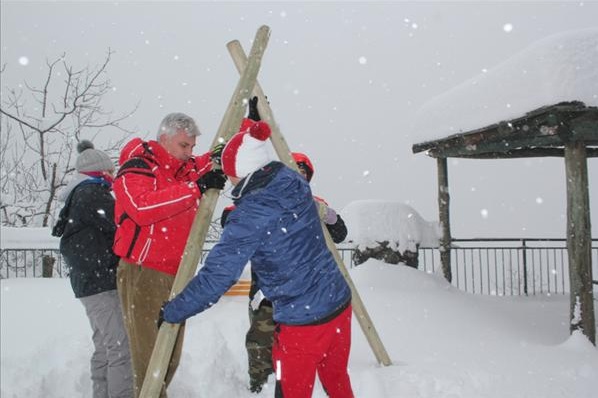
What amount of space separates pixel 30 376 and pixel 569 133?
562 centimetres

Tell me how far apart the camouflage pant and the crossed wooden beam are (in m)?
0.66

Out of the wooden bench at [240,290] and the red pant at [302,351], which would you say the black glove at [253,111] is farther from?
the wooden bench at [240,290]

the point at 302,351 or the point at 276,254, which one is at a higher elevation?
the point at 276,254

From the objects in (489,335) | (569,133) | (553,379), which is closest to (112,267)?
(553,379)

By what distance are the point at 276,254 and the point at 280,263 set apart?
0.04 metres

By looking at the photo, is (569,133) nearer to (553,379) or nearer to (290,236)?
(553,379)

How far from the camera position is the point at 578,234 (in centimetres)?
563

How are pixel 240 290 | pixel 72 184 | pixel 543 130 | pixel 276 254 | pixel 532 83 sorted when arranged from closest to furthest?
pixel 276 254, pixel 72 184, pixel 532 83, pixel 543 130, pixel 240 290

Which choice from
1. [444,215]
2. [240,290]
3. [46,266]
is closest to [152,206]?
[240,290]

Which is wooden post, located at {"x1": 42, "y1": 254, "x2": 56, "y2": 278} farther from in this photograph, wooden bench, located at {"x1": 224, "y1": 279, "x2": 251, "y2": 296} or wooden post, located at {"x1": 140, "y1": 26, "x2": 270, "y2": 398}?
wooden post, located at {"x1": 140, "y1": 26, "x2": 270, "y2": 398}

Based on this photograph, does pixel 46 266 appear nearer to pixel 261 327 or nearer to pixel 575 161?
pixel 261 327

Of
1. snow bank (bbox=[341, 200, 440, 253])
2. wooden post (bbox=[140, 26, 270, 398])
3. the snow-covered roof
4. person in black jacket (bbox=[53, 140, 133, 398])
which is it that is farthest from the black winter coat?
snow bank (bbox=[341, 200, 440, 253])

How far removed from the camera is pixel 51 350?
4090 millimetres

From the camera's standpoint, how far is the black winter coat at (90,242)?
9.56 feet
